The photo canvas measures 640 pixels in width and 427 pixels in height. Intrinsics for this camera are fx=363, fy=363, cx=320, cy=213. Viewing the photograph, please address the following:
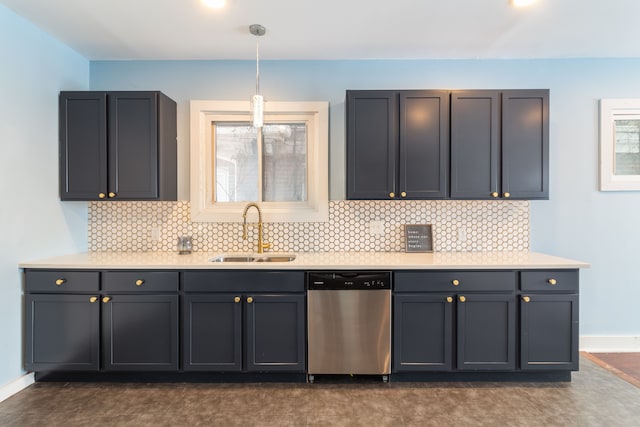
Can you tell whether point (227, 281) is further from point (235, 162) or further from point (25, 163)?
point (25, 163)

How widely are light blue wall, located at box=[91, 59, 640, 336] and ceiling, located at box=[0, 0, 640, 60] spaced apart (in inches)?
4.2

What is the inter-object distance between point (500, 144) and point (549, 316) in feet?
4.34

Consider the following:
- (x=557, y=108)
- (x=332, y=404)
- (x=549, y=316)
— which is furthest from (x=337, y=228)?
(x=557, y=108)

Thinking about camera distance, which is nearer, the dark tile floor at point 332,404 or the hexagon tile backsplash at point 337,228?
the dark tile floor at point 332,404

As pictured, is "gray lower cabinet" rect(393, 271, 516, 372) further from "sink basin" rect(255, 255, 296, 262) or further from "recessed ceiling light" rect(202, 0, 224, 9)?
"recessed ceiling light" rect(202, 0, 224, 9)

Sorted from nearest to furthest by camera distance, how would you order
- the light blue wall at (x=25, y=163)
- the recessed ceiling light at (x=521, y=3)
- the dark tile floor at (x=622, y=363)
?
the recessed ceiling light at (x=521, y=3)
the light blue wall at (x=25, y=163)
the dark tile floor at (x=622, y=363)

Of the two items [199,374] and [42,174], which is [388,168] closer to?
[199,374]

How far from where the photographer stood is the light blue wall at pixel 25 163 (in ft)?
8.04

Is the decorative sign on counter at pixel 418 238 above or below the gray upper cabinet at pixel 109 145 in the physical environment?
below

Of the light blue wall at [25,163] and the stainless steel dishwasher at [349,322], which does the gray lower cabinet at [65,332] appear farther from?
the stainless steel dishwasher at [349,322]

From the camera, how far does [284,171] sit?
3.33m

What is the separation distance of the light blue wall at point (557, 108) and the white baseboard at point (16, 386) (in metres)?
1.82

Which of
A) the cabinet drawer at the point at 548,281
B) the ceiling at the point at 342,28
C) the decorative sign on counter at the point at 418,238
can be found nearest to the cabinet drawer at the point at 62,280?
the ceiling at the point at 342,28

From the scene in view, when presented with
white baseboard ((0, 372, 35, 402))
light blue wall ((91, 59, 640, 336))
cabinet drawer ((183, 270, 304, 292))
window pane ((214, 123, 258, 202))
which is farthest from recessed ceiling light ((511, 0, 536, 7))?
white baseboard ((0, 372, 35, 402))
